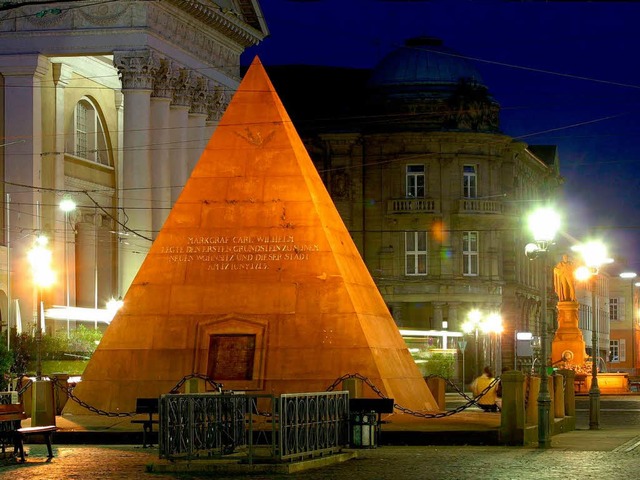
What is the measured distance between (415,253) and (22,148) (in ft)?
90.7

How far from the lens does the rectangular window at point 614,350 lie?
118 metres

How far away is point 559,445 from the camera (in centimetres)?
2783

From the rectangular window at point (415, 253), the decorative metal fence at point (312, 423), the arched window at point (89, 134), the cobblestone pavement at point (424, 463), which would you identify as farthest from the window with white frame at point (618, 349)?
the decorative metal fence at point (312, 423)

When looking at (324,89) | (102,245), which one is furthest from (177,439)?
(324,89)

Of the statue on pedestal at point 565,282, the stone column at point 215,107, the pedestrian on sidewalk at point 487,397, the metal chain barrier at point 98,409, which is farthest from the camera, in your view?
the stone column at point 215,107

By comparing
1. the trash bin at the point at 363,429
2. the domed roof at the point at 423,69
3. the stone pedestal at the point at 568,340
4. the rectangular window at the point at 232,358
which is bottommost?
the trash bin at the point at 363,429

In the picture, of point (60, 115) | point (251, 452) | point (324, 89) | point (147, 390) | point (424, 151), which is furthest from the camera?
point (324, 89)

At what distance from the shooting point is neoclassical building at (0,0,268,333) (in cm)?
5475

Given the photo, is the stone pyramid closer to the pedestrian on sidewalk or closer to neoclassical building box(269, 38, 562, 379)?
the pedestrian on sidewalk

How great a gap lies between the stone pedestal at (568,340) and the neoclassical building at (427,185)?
18.2 m

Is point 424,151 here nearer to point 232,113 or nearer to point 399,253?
point 399,253

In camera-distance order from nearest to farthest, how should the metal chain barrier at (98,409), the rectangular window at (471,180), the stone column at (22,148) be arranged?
A: the metal chain barrier at (98,409), the stone column at (22,148), the rectangular window at (471,180)

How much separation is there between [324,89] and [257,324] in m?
54.5

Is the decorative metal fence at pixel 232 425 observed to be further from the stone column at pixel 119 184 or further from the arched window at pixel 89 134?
the arched window at pixel 89 134
